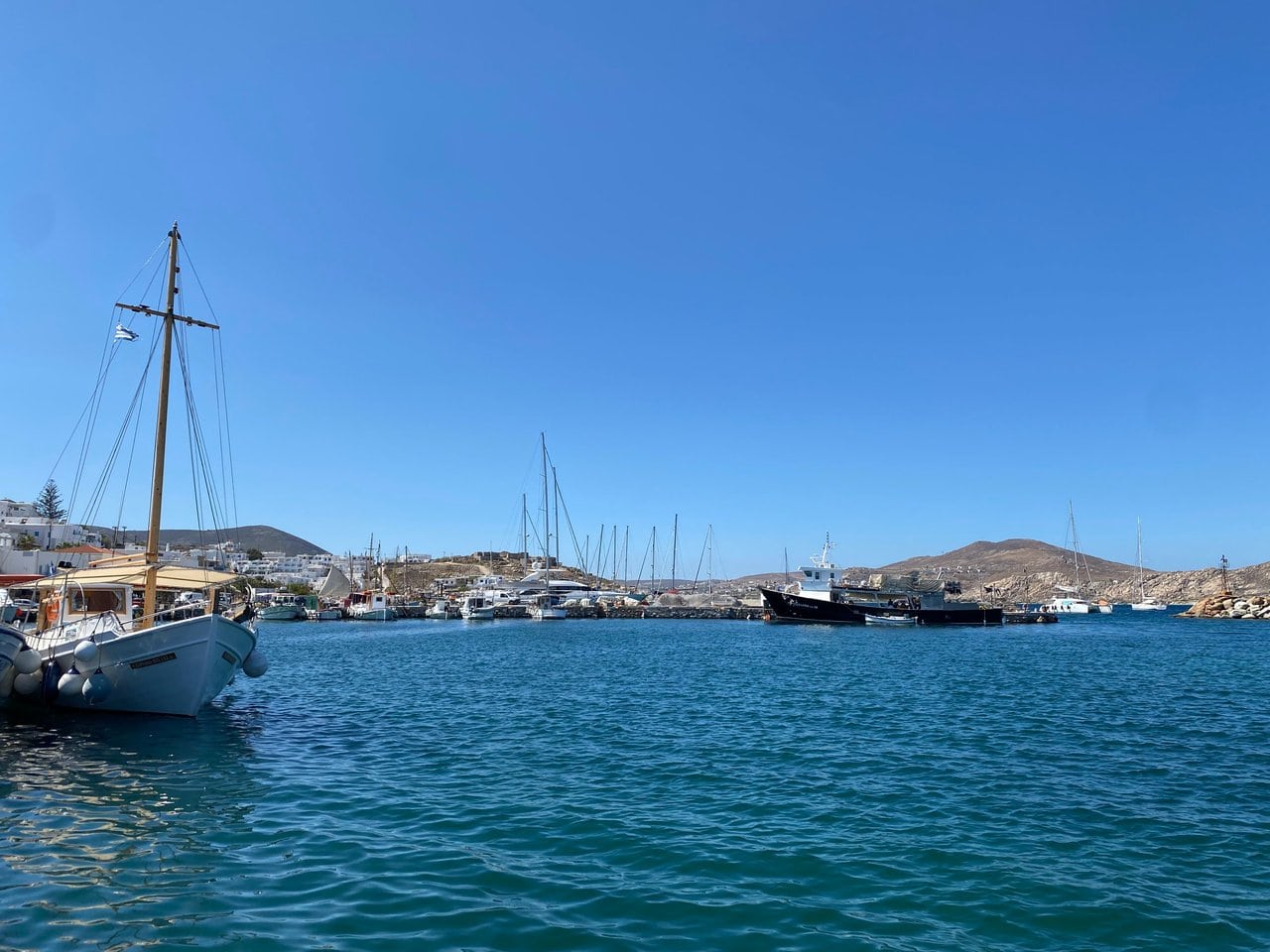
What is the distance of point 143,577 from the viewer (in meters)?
22.7

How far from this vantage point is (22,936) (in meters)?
Result: 7.86

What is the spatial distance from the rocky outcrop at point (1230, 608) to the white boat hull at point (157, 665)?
129734 millimetres

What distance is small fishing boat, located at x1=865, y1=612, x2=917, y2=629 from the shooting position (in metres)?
90.8

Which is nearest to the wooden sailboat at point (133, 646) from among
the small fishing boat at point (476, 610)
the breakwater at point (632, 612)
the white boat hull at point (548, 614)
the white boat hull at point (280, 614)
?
the white boat hull at point (548, 614)

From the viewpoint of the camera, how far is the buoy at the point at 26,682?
20.9m

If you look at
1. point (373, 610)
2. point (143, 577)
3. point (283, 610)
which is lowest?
point (283, 610)

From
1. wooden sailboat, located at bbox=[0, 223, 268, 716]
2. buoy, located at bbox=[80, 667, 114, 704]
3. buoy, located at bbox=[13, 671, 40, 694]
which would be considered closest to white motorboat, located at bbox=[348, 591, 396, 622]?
wooden sailboat, located at bbox=[0, 223, 268, 716]

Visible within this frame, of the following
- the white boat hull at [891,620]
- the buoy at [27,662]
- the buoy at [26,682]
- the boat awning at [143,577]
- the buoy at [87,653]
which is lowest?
the white boat hull at [891,620]

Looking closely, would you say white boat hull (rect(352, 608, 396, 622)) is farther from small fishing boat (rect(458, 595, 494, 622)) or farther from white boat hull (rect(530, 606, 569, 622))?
white boat hull (rect(530, 606, 569, 622))

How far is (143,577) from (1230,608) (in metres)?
136

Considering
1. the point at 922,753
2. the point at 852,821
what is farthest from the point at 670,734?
the point at 852,821

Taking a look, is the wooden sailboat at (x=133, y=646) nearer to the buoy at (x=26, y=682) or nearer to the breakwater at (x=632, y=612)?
the buoy at (x=26, y=682)

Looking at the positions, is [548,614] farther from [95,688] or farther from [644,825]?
[644,825]

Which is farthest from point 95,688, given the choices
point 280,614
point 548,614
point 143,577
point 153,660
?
point 280,614
